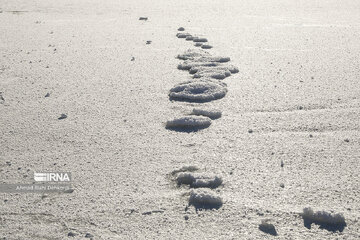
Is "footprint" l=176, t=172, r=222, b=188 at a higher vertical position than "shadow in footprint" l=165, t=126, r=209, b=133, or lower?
higher

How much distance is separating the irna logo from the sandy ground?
43 millimetres

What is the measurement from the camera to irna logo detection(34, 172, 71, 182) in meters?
2.28

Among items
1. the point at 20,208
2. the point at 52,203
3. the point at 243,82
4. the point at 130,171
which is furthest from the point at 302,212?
the point at 243,82

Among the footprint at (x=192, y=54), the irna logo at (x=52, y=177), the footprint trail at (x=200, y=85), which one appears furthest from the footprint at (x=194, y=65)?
the irna logo at (x=52, y=177)

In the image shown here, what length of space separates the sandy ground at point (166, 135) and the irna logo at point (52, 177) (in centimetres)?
4

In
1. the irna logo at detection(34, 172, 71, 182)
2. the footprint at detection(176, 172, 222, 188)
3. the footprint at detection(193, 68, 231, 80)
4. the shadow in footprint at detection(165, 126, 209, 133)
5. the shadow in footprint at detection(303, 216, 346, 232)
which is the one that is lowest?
the irna logo at detection(34, 172, 71, 182)

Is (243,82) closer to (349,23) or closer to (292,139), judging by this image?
(292,139)

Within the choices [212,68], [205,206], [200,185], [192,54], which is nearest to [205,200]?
[205,206]

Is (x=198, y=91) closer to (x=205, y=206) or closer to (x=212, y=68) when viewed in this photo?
(x=212, y=68)

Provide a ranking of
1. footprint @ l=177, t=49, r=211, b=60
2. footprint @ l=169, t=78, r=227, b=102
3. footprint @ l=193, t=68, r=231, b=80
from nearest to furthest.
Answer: footprint @ l=169, t=78, r=227, b=102 → footprint @ l=193, t=68, r=231, b=80 → footprint @ l=177, t=49, r=211, b=60

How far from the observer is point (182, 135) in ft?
9.03

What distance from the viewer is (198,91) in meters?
3.39

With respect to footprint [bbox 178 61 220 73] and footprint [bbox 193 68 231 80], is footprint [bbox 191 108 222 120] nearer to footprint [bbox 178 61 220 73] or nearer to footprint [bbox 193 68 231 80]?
footprint [bbox 193 68 231 80]

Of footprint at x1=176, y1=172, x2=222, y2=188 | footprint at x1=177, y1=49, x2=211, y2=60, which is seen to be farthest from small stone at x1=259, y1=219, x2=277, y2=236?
footprint at x1=177, y1=49, x2=211, y2=60
